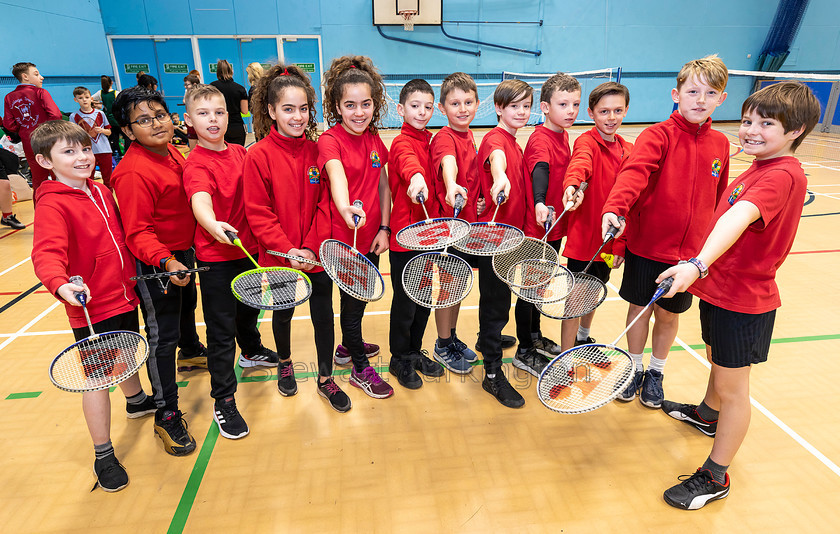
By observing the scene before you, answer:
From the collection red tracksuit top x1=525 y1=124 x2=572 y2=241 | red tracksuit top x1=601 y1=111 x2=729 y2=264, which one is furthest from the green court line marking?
red tracksuit top x1=601 y1=111 x2=729 y2=264

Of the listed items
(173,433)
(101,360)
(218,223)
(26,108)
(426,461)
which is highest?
(26,108)

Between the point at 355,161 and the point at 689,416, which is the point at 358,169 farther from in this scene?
the point at 689,416

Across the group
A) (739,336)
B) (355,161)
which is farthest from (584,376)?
(355,161)

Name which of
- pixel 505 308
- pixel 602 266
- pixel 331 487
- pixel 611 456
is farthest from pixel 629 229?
pixel 331 487

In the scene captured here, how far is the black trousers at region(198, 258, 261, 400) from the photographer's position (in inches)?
113

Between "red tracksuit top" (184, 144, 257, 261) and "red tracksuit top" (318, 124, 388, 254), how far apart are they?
0.55m

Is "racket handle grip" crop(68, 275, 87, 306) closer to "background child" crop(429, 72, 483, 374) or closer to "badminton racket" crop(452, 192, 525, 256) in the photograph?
"badminton racket" crop(452, 192, 525, 256)

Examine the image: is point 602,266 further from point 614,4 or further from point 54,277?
point 614,4

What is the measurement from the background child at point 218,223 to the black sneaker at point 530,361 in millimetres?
2119

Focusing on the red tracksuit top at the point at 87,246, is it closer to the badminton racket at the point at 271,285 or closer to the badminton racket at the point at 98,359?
the badminton racket at the point at 98,359

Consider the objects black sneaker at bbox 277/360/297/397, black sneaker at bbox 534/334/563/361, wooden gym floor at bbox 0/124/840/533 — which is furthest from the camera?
black sneaker at bbox 534/334/563/361

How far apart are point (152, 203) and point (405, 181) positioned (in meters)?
1.53

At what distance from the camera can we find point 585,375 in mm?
2471

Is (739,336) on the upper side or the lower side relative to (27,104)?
lower
